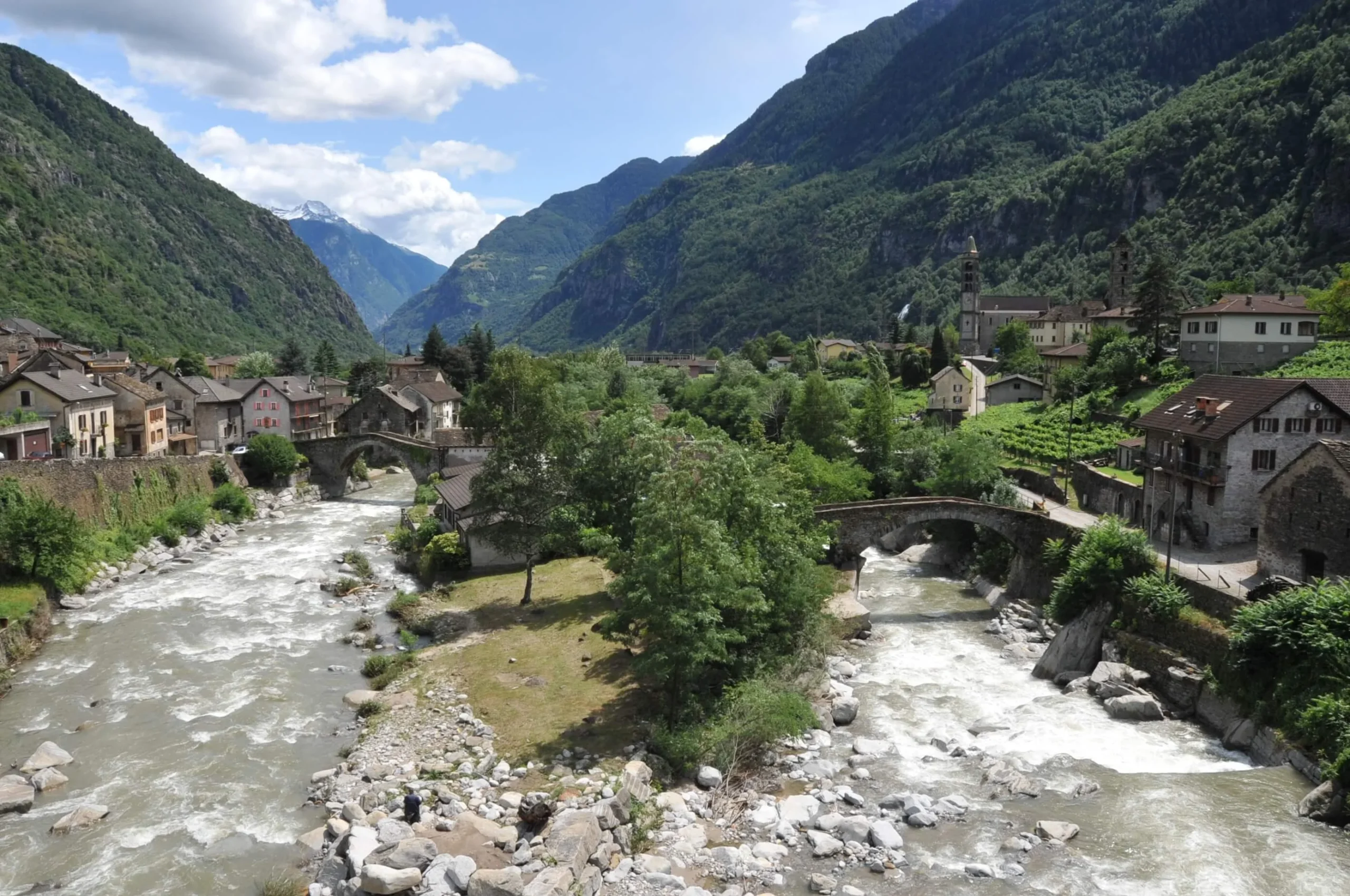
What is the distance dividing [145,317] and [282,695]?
518 ft

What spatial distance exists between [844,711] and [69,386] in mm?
58153

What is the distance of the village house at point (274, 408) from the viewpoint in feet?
267

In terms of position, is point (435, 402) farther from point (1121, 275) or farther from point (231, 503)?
point (1121, 275)

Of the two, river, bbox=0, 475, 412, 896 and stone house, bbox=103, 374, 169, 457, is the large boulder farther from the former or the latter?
stone house, bbox=103, 374, 169, 457

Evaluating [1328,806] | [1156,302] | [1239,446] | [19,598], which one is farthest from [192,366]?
[1328,806]

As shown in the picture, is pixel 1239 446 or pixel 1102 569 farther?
pixel 1239 446

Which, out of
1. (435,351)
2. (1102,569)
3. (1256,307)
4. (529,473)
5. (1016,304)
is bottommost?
(1102,569)

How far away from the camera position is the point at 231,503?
60781 mm

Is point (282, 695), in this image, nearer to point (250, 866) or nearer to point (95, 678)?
point (95, 678)

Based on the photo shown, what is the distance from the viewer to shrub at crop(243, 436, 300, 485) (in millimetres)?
68625

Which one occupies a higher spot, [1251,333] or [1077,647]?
[1251,333]

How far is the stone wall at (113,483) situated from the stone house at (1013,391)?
6660cm

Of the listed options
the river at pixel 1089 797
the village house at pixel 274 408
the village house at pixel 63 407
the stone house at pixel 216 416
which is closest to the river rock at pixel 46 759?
the river at pixel 1089 797

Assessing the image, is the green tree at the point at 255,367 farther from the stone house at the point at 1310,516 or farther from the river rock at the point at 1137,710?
the stone house at the point at 1310,516
